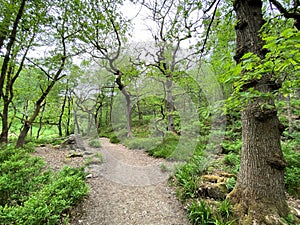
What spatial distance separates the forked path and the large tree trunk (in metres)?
1.23

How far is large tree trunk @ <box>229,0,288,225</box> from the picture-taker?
2.22m

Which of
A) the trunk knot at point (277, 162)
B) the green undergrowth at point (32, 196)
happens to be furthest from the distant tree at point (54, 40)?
the trunk knot at point (277, 162)

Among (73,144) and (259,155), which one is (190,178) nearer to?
(259,155)

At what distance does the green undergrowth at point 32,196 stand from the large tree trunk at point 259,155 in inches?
113

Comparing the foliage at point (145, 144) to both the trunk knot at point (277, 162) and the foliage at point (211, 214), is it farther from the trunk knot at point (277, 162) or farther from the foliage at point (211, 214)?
the trunk knot at point (277, 162)

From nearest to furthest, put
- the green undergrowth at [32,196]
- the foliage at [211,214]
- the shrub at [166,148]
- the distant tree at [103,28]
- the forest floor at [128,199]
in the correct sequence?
the green undergrowth at [32,196]
the foliage at [211,214]
the forest floor at [128,199]
the shrub at [166,148]
the distant tree at [103,28]

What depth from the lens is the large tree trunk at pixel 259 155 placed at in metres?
2.22

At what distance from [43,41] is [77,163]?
5.42m

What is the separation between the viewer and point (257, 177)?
2299mm

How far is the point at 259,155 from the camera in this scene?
7.49 feet

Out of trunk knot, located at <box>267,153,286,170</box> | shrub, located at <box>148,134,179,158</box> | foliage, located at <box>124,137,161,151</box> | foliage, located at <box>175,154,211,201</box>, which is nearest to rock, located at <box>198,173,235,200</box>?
foliage, located at <box>175,154,211,201</box>

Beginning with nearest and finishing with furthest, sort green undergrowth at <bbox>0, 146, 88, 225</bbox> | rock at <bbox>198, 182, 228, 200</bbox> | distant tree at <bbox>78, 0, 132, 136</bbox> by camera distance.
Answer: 1. green undergrowth at <bbox>0, 146, 88, 225</bbox>
2. rock at <bbox>198, 182, 228, 200</bbox>
3. distant tree at <bbox>78, 0, 132, 136</bbox>

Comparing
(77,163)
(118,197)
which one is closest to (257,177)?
(118,197)

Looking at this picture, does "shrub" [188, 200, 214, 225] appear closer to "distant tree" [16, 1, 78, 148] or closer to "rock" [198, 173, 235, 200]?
"rock" [198, 173, 235, 200]
